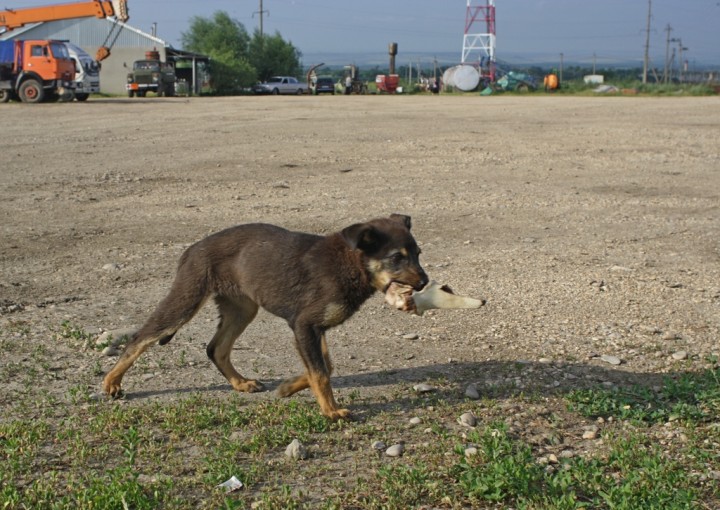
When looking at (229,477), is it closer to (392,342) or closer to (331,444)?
(331,444)

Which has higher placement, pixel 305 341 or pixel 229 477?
pixel 305 341

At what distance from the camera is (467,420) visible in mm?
5301

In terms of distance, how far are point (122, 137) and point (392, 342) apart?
14.2m

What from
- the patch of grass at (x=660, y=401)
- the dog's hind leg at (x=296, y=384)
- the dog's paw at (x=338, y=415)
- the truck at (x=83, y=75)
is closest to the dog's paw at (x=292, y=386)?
the dog's hind leg at (x=296, y=384)

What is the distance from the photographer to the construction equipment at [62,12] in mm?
40625

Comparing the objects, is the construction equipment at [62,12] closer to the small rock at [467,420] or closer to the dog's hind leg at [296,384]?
the dog's hind leg at [296,384]

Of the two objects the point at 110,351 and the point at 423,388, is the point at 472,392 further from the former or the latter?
the point at 110,351

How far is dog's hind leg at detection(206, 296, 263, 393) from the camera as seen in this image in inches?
232

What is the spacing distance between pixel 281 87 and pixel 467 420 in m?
64.4

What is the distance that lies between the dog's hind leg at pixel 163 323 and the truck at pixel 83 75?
3397 centimetres

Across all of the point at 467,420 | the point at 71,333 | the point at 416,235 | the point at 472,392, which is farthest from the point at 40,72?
the point at 467,420

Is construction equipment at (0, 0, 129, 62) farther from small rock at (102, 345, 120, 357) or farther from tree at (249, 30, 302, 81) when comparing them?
tree at (249, 30, 302, 81)

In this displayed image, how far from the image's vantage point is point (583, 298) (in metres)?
7.99

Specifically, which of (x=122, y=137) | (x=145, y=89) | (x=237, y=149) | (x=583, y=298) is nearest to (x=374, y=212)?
(x=583, y=298)
